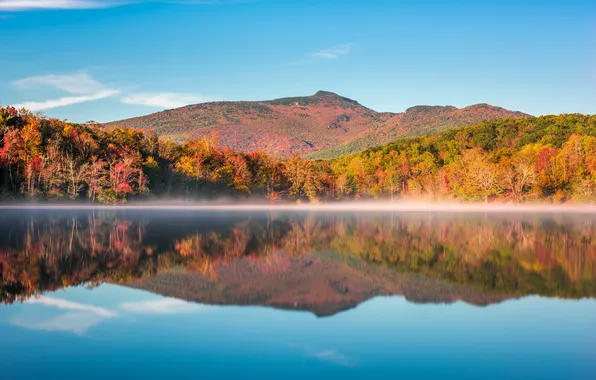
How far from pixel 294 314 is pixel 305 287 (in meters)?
2.49

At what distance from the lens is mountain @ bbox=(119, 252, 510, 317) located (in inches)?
430

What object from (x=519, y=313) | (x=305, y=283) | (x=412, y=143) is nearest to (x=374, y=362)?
(x=519, y=313)

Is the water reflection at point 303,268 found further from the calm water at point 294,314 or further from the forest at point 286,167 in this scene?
the forest at point 286,167

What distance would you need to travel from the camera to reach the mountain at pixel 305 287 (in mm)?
10930

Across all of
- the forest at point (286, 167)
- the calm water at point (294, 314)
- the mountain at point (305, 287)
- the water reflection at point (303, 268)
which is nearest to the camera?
the calm water at point (294, 314)

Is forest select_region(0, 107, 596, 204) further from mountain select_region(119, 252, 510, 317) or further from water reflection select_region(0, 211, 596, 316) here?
mountain select_region(119, 252, 510, 317)

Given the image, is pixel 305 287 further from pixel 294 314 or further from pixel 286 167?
pixel 286 167

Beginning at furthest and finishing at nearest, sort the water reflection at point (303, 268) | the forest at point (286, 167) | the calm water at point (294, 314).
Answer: the forest at point (286, 167)
the water reflection at point (303, 268)
the calm water at point (294, 314)

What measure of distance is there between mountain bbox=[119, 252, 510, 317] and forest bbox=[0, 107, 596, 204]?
180ft

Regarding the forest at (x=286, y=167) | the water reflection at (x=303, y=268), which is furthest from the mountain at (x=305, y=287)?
the forest at (x=286, y=167)

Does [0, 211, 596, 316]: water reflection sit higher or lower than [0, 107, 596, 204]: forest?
lower

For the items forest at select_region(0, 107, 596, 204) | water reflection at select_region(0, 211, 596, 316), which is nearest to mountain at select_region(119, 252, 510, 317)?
water reflection at select_region(0, 211, 596, 316)

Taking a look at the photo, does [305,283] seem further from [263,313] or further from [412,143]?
[412,143]

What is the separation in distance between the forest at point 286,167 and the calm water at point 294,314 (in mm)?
50773
